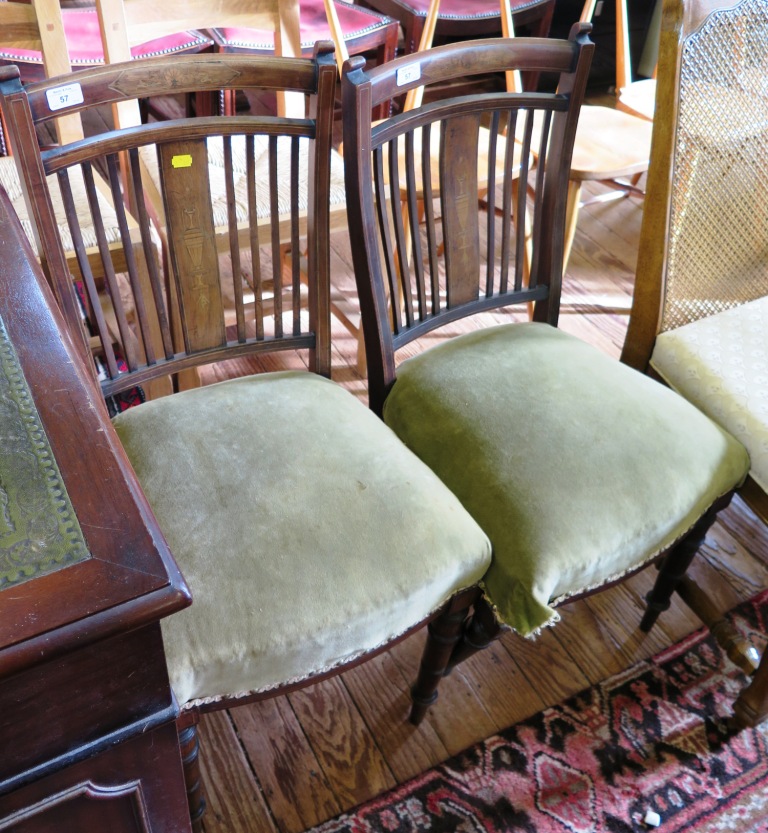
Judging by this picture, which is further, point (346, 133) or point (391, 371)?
point (391, 371)

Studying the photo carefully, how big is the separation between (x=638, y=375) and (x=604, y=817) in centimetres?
64

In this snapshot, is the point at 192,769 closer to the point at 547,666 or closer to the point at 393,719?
the point at 393,719

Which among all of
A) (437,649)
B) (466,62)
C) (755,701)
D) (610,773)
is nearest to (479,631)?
(437,649)

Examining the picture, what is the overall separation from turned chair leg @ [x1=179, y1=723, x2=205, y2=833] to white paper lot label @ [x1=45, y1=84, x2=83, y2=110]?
0.70 meters

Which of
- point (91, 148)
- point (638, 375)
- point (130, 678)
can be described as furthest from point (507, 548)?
point (91, 148)

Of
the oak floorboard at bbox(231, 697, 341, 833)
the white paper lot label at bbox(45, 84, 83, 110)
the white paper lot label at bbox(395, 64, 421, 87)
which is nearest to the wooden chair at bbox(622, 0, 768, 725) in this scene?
the white paper lot label at bbox(395, 64, 421, 87)

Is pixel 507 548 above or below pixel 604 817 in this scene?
above

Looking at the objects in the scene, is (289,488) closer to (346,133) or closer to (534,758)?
(346,133)

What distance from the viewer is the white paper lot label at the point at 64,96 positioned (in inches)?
32.7

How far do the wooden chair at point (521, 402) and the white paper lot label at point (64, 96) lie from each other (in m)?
0.31

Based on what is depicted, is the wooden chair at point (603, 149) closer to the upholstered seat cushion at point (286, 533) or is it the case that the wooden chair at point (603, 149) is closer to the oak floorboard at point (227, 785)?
the upholstered seat cushion at point (286, 533)

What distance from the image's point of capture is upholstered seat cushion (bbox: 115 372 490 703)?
30.9 inches

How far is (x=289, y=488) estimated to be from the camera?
0.89 m

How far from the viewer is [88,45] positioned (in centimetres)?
188
